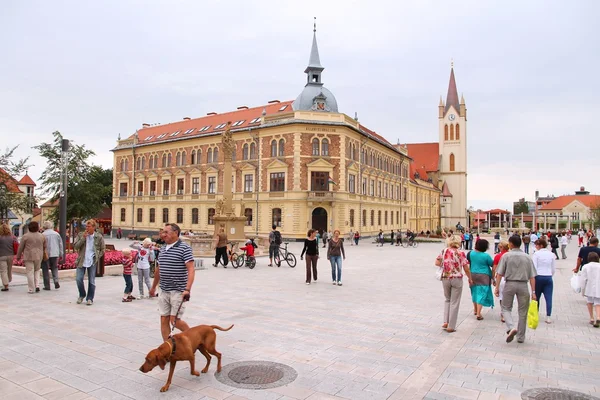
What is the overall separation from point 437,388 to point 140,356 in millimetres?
4130

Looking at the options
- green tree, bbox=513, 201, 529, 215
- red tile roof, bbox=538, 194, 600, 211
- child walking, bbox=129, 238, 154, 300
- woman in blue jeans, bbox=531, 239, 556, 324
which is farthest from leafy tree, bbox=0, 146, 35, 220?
green tree, bbox=513, 201, 529, 215

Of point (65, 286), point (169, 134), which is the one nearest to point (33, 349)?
point (65, 286)

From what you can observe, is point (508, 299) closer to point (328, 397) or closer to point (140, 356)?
point (328, 397)

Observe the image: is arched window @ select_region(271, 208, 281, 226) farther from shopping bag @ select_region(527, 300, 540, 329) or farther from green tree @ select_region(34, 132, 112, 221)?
shopping bag @ select_region(527, 300, 540, 329)

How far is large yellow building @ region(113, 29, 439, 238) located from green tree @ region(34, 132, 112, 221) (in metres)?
10.7

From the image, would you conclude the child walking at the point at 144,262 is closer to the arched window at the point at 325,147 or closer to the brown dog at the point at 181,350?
the brown dog at the point at 181,350

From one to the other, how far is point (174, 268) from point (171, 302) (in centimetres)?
49

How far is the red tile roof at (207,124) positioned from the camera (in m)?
49.4

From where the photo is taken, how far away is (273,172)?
44094 millimetres

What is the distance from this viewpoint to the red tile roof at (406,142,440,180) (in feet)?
295

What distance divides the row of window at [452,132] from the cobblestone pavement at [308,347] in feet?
268

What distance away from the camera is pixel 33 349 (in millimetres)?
6660

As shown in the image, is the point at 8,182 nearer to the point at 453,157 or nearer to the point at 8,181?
the point at 8,181

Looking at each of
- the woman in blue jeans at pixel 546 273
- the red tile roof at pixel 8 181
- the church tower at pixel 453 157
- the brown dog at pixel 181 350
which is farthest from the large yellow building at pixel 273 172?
the church tower at pixel 453 157
